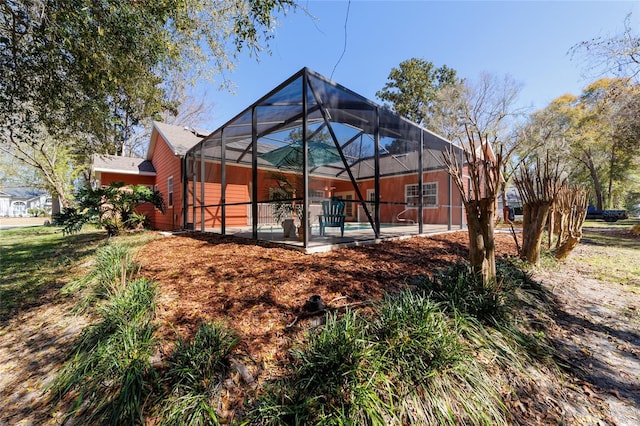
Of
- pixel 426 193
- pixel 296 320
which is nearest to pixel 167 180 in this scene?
pixel 296 320

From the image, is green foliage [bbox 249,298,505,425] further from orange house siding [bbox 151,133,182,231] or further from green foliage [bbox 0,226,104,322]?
orange house siding [bbox 151,133,182,231]

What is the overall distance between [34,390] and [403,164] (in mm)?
11425

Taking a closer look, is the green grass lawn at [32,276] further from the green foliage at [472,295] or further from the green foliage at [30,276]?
the green foliage at [472,295]

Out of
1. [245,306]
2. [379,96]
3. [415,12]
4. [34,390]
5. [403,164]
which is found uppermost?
[379,96]

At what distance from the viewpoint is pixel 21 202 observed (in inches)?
1563

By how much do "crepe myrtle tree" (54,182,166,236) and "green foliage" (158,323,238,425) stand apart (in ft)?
25.9

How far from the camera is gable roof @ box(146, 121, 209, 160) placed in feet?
32.8

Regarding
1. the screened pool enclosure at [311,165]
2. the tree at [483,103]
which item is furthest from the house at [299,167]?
the tree at [483,103]

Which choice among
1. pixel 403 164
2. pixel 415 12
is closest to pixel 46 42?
pixel 415 12

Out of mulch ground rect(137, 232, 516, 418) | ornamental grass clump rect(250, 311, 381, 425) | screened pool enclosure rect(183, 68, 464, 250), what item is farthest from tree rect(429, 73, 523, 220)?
ornamental grass clump rect(250, 311, 381, 425)

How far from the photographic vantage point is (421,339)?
194 centimetres

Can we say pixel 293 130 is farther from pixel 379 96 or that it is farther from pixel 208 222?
pixel 379 96

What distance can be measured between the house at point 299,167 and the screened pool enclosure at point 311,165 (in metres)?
0.03

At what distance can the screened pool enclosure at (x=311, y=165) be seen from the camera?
5340 millimetres
